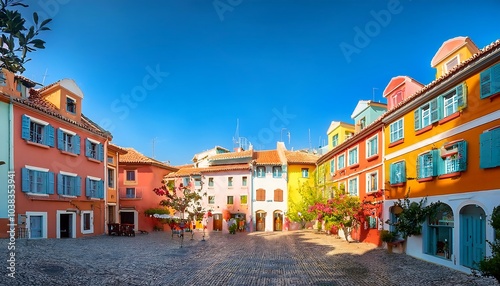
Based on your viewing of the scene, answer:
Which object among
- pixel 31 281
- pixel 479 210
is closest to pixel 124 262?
pixel 31 281

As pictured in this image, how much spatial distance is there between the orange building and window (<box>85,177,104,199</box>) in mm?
22890

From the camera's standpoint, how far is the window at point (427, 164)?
15156 millimetres

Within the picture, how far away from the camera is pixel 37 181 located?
21281 millimetres

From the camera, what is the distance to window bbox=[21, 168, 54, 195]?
20.1 metres

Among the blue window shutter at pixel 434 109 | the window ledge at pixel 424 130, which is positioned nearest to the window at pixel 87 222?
the window ledge at pixel 424 130

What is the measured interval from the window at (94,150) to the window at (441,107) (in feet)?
79.4

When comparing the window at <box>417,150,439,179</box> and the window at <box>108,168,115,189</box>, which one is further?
the window at <box>108,168,115,189</box>

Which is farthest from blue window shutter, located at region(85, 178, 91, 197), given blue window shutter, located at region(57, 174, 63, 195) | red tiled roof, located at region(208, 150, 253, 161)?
red tiled roof, located at region(208, 150, 253, 161)

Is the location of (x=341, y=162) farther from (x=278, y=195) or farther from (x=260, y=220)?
(x=260, y=220)

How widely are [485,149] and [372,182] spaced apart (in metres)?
11.4

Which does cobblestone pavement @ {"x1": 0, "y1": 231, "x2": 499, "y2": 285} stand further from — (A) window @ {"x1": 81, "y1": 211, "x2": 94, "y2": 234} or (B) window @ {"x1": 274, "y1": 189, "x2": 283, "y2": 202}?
(B) window @ {"x1": 274, "y1": 189, "x2": 283, "y2": 202}

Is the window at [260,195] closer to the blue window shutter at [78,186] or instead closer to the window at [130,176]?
the window at [130,176]

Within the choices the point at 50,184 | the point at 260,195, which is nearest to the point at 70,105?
the point at 50,184

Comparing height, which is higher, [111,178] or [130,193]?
[111,178]
